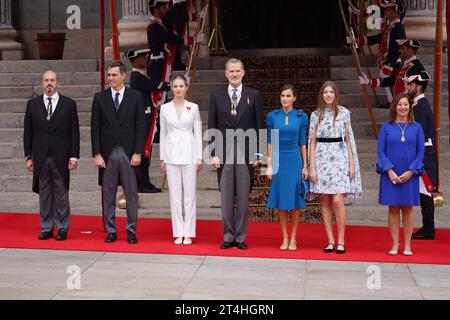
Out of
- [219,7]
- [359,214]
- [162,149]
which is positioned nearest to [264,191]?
[359,214]

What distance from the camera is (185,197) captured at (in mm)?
12039

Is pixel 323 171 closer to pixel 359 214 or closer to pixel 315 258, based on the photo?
pixel 315 258

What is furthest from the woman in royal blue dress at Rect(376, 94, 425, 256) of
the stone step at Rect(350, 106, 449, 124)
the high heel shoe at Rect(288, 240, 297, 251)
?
the stone step at Rect(350, 106, 449, 124)

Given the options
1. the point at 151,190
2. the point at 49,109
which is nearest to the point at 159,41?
the point at 151,190

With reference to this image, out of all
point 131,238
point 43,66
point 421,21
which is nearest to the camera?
point 131,238

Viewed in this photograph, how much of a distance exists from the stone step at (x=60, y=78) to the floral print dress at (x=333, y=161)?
24.0ft

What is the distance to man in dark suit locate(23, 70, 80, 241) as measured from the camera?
480 inches

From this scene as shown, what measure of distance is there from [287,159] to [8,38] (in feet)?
35.9

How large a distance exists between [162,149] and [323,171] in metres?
1.72

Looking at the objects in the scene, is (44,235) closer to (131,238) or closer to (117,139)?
(131,238)

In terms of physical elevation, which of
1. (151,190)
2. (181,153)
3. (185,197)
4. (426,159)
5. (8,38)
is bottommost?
(151,190)

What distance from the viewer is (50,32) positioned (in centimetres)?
2084

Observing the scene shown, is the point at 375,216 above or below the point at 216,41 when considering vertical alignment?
below

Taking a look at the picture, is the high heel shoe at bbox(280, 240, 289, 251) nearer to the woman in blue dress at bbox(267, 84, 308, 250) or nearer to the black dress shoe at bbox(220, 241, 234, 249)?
the woman in blue dress at bbox(267, 84, 308, 250)
